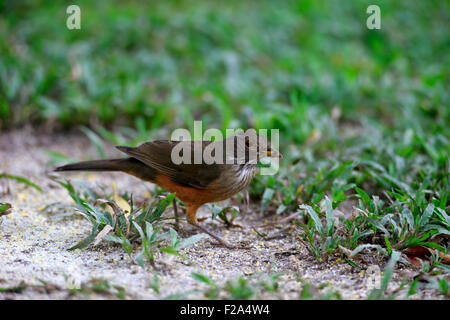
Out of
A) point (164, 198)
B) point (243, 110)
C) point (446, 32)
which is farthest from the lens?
point (446, 32)

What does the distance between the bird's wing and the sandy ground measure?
1.60 feet

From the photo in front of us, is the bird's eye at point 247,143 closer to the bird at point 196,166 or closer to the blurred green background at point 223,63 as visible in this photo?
the bird at point 196,166

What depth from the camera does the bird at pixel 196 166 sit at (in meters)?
4.34

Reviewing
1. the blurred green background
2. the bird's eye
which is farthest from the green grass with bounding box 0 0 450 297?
the bird's eye

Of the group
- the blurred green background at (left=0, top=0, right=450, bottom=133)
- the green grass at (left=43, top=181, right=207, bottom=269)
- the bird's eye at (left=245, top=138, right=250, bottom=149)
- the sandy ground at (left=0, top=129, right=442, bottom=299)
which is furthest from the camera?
the blurred green background at (left=0, top=0, right=450, bottom=133)

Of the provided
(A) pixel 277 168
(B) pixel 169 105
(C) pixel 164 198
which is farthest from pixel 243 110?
(C) pixel 164 198

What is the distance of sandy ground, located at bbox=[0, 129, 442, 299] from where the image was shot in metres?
3.35

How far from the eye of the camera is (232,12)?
937 cm

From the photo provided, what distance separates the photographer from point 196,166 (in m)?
4.43

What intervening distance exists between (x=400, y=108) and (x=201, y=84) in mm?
2745

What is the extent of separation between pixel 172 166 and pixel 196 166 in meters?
0.21

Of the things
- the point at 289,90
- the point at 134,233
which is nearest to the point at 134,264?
the point at 134,233

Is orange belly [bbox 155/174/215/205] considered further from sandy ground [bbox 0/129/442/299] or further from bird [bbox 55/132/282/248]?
sandy ground [bbox 0/129/442/299]
